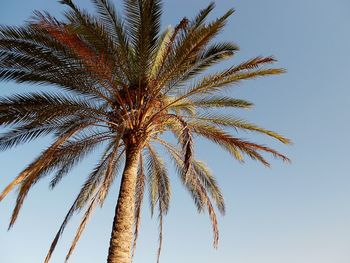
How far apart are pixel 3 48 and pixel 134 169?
4.03 metres

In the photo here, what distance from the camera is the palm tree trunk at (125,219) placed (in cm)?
782

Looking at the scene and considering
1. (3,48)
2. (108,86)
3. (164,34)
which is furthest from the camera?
(164,34)

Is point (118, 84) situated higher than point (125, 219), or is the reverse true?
point (118, 84)

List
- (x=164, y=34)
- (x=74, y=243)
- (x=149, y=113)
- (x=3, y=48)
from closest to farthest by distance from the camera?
(x=74, y=243) < (x=3, y=48) < (x=149, y=113) < (x=164, y=34)

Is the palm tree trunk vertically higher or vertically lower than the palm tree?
lower

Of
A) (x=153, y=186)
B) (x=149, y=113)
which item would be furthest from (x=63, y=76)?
(x=153, y=186)

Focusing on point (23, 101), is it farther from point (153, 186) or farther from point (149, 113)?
point (153, 186)

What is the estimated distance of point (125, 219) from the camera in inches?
325

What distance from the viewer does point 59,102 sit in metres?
8.55

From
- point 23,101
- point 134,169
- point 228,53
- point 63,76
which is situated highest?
point 228,53

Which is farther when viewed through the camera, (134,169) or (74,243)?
(134,169)

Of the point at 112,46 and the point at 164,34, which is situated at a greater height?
the point at 164,34

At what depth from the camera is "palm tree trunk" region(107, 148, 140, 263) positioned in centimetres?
782

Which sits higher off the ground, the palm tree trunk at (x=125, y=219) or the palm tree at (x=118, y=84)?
the palm tree at (x=118, y=84)
